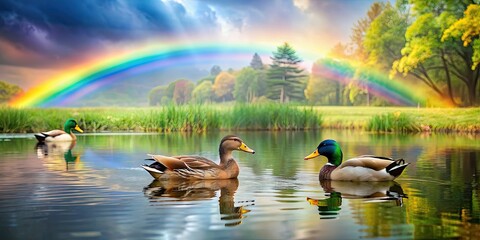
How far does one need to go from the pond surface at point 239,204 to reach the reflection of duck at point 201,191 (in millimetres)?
12

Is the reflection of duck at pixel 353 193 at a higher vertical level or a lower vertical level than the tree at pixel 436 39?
lower

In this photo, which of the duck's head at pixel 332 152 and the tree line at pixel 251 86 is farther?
the tree line at pixel 251 86

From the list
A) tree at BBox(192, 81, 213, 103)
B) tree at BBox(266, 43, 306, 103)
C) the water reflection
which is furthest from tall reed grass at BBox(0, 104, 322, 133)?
tree at BBox(192, 81, 213, 103)

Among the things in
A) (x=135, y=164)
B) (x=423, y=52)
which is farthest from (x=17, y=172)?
(x=423, y=52)

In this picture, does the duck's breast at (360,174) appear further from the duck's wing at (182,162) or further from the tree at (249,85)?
the tree at (249,85)

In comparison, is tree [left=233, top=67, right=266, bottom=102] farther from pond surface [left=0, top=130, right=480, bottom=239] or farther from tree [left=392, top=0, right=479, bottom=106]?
pond surface [left=0, top=130, right=480, bottom=239]

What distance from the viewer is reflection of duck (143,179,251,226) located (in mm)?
6586

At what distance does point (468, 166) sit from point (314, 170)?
2.91 meters

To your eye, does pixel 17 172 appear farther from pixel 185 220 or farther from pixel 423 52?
pixel 423 52

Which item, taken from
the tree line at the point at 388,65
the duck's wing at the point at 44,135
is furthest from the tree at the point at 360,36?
the duck's wing at the point at 44,135

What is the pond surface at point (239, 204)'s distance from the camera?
553cm

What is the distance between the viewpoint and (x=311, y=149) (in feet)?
50.8

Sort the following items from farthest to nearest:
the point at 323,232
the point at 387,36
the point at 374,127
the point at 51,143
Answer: the point at 387,36, the point at 374,127, the point at 51,143, the point at 323,232

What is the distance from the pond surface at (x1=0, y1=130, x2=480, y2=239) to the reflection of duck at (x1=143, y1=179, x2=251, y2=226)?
0.01 metres
